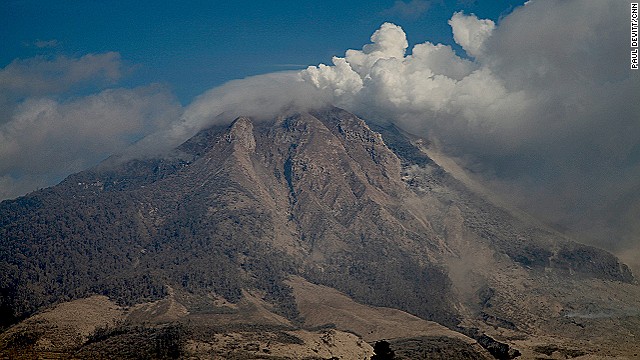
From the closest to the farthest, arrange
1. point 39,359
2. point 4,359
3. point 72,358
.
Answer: point 4,359
point 39,359
point 72,358

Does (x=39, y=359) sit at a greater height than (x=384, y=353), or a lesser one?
lesser

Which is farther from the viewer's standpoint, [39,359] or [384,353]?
[39,359]

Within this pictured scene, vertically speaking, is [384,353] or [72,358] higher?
[384,353]

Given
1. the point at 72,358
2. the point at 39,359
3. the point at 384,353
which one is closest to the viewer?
the point at 384,353

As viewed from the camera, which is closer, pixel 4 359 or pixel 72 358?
pixel 4 359

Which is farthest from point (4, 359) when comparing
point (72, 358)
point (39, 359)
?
point (72, 358)

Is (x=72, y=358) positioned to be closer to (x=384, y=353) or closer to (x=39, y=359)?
→ (x=39, y=359)

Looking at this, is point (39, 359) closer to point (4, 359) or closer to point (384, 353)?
point (4, 359)

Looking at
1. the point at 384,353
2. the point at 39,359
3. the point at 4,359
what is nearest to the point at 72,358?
the point at 39,359

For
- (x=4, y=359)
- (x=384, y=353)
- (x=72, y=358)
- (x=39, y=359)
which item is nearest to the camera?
(x=384, y=353)

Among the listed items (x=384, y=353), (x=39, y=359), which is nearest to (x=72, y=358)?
(x=39, y=359)
